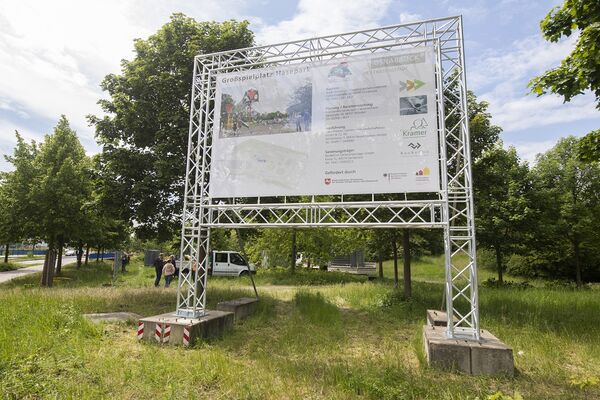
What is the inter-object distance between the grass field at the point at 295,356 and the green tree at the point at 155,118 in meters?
3.52

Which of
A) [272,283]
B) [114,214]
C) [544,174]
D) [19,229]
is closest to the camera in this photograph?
[114,214]

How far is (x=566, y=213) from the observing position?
21469 millimetres

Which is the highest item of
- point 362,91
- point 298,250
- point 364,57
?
point 364,57

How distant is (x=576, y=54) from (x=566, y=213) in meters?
18.1

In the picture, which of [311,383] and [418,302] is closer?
[311,383]

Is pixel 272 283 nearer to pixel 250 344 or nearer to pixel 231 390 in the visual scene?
pixel 250 344

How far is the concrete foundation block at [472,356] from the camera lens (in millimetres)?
6086

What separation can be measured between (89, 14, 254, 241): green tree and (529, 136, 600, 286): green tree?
18.6 meters

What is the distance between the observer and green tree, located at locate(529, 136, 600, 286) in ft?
66.7

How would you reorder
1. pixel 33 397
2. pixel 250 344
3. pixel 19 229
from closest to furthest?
pixel 33 397, pixel 250 344, pixel 19 229

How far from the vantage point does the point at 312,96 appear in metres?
8.76

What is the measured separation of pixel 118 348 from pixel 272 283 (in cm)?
1495

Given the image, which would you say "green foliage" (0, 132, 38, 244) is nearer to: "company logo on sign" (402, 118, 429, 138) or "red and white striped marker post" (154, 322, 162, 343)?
"red and white striped marker post" (154, 322, 162, 343)

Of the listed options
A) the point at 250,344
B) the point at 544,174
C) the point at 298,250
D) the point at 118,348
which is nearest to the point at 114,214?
the point at 118,348
